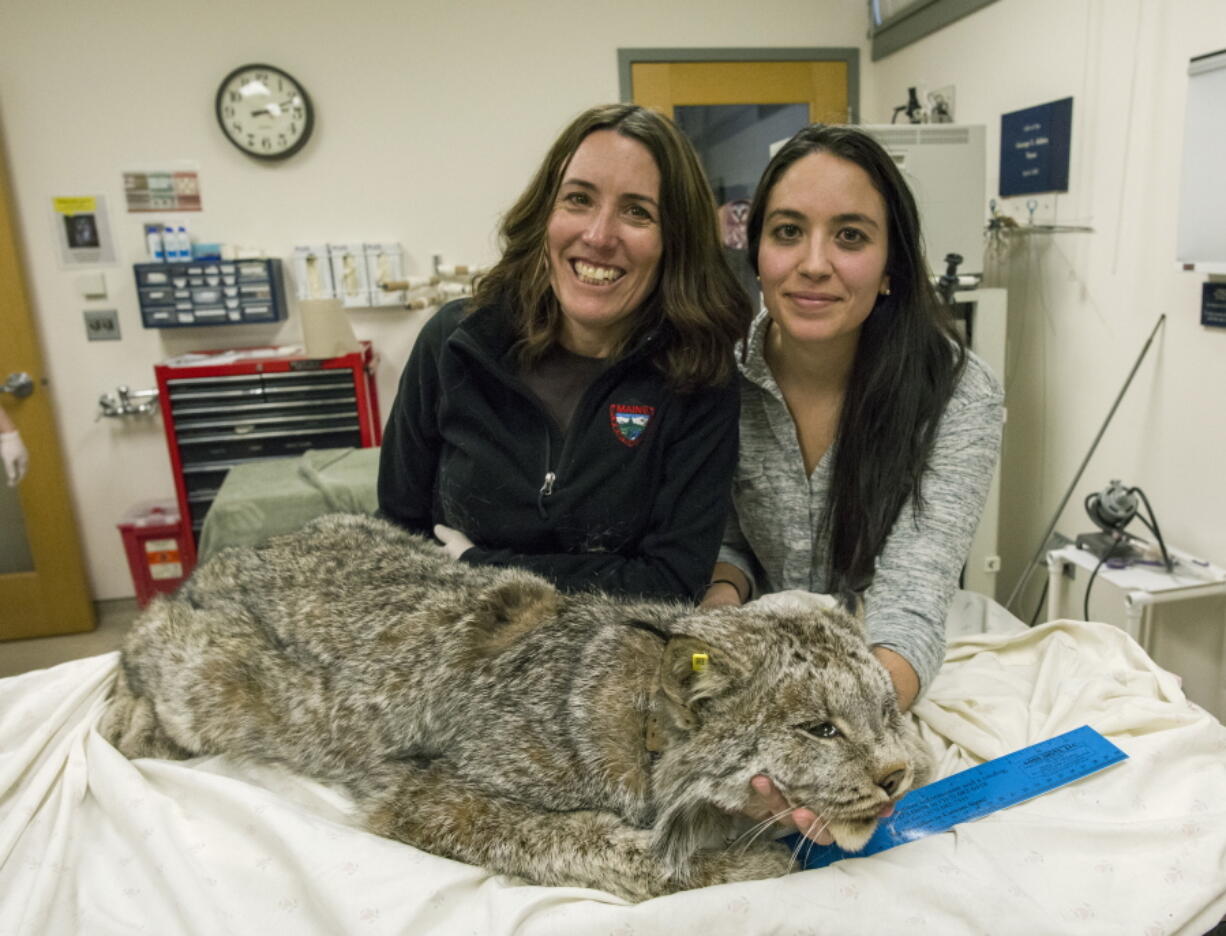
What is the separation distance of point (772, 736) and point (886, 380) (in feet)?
2.99

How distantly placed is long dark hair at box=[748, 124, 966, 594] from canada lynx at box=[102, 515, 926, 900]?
19.0 inches

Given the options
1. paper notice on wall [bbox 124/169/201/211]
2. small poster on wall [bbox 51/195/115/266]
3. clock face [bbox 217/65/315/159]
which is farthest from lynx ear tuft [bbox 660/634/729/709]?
small poster on wall [bbox 51/195/115/266]

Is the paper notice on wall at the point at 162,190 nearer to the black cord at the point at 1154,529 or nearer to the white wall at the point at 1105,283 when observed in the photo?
the white wall at the point at 1105,283

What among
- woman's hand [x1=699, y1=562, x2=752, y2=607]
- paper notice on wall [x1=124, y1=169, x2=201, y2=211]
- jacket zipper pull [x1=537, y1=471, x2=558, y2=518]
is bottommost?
woman's hand [x1=699, y1=562, x2=752, y2=607]

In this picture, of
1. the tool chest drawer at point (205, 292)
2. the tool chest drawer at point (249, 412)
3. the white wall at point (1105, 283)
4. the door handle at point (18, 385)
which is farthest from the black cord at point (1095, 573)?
the door handle at point (18, 385)

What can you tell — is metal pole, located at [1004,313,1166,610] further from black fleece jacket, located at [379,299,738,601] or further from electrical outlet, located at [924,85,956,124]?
black fleece jacket, located at [379,299,738,601]

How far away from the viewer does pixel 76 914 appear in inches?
43.9

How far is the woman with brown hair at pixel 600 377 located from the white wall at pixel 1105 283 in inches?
72.5

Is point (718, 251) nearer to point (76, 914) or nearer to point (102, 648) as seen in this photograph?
point (76, 914)

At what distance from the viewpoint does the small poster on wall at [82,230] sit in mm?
4145

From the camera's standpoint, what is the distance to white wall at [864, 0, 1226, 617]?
2609 mm

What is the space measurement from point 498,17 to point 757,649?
4.20 m

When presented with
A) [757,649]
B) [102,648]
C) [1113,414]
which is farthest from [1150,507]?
[102,648]

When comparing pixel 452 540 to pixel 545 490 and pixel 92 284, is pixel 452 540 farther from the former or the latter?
pixel 92 284
